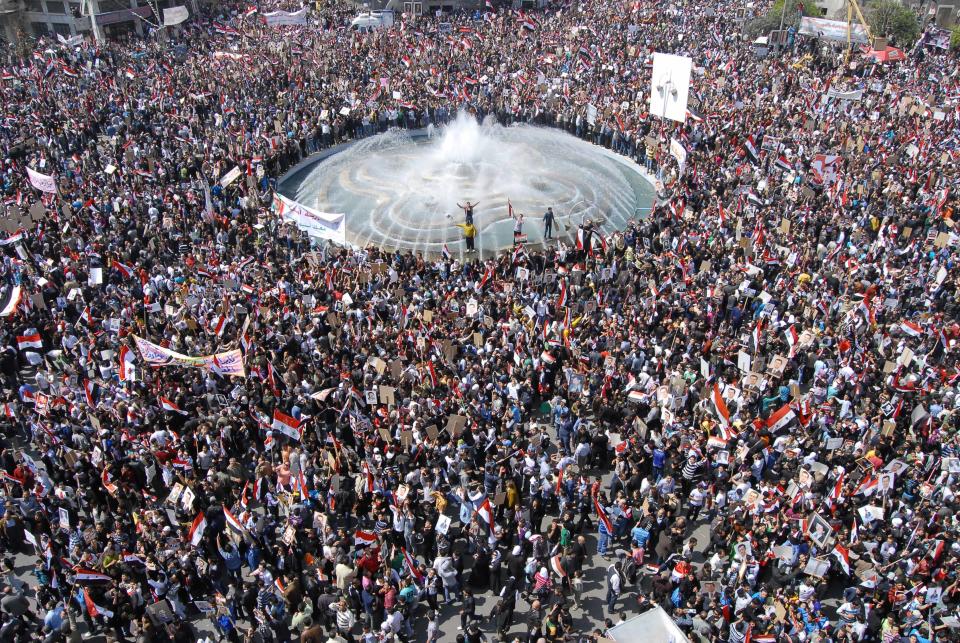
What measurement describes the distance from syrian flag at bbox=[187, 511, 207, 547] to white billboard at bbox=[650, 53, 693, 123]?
2770cm

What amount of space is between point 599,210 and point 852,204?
9277mm

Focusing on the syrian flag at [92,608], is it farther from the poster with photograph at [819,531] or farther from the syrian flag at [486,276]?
the syrian flag at [486,276]

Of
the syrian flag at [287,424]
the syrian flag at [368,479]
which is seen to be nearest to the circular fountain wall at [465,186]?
the syrian flag at [287,424]

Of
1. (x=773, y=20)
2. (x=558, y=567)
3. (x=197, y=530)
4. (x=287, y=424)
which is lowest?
(x=558, y=567)

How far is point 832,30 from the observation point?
4991cm

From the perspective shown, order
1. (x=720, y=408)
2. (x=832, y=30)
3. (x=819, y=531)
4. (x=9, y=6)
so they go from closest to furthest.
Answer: (x=819, y=531) < (x=720, y=408) < (x=832, y=30) < (x=9, y=6)

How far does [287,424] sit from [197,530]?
10.0ft

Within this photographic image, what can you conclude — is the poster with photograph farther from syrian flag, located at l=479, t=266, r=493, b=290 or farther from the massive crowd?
syrian flag, located at l=479, t=266, r=493, b=290

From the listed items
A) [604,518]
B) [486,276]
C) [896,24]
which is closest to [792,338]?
[604,518]

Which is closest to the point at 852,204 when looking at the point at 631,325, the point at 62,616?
the point at 631,325

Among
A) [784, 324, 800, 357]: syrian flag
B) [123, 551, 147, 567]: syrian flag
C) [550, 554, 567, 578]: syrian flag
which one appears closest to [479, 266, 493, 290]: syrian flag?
[784, 324, 800, 357]: syrian flag

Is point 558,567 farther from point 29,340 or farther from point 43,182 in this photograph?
point 43,182

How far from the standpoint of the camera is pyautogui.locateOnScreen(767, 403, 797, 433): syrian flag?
1595cm

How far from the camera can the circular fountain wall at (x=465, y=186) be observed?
91.7ft
